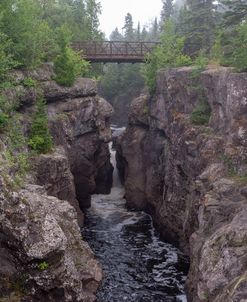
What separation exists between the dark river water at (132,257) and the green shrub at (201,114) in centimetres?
1027

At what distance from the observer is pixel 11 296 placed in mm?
17078

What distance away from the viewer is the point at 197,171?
102 feet

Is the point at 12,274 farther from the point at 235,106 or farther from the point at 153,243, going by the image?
the point at 153,243

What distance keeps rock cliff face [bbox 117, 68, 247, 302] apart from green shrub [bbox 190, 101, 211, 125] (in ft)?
1.01

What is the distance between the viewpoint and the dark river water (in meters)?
27.5

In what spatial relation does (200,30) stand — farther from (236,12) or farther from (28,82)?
(28,82)


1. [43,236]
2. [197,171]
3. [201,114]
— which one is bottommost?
[197,171]

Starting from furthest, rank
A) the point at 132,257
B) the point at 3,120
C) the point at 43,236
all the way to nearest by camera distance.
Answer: the point at 132,257
the point at 3,120
the point at 43,236

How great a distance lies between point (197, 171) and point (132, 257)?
26.7ft

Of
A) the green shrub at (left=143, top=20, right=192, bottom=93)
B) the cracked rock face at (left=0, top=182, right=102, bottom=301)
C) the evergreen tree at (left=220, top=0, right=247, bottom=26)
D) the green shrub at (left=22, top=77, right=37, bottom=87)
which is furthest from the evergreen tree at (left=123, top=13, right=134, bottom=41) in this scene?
the cracked rock face at (left=0, top=182, right=102, bottom=301)

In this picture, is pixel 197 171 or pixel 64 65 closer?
pixel 197 171

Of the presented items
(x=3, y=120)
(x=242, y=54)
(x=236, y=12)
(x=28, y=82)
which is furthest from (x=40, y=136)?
(x=236, y=12)

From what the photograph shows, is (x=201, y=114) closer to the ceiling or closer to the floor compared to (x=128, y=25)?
closer to the floor

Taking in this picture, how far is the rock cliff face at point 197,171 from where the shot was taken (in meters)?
19.9
